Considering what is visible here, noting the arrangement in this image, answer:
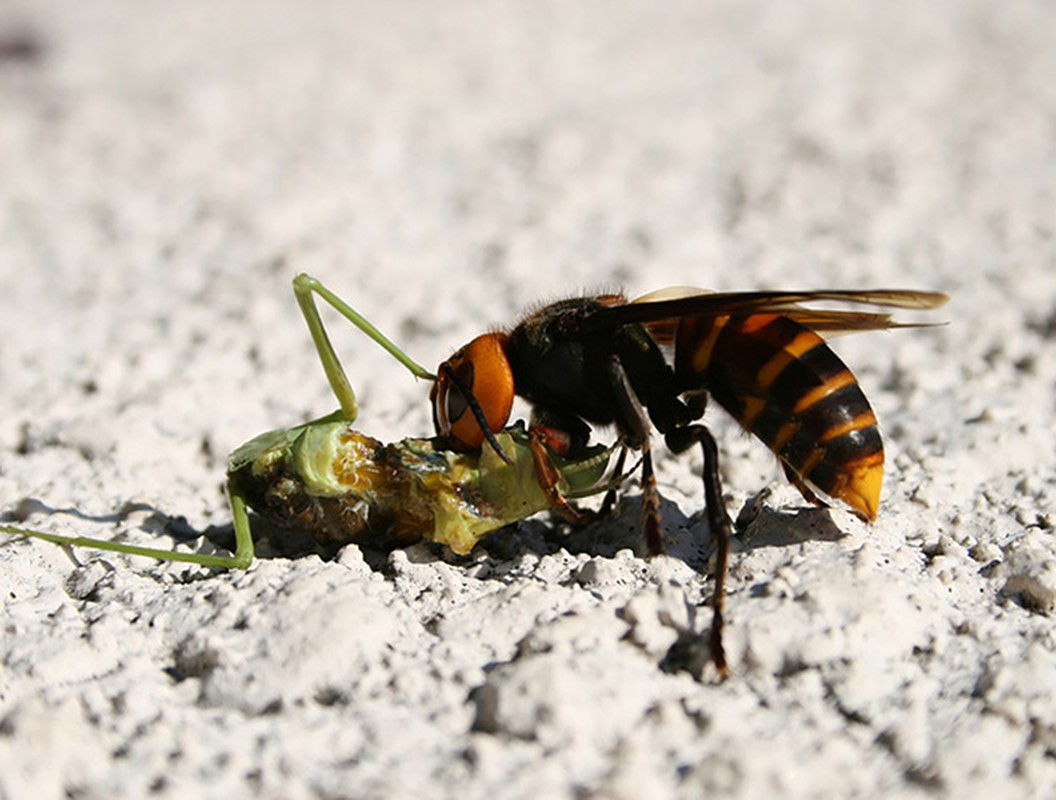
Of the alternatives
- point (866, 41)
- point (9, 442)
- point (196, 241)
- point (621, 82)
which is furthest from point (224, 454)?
point (866, 41)

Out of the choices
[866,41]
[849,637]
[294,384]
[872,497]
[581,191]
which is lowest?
[849,637]

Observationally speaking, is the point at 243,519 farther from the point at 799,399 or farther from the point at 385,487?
the point at 799,399

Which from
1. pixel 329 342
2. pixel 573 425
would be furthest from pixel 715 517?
pixel 329 342

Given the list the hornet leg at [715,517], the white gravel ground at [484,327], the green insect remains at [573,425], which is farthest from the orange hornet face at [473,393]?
the hornet leg at [715,517]

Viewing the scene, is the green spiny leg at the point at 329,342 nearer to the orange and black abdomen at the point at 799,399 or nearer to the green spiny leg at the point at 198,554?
the green spiny leg at the point at 198,554

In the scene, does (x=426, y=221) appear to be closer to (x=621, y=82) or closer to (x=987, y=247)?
(x=621, y=82)

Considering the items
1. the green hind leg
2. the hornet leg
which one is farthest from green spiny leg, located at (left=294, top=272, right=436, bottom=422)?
the hornet leg

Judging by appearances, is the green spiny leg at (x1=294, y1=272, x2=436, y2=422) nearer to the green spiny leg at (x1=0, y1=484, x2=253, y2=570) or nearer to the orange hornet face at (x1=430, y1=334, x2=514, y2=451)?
the orange hornet face at (x1=430, y1=334, x2=514, y2=451)
